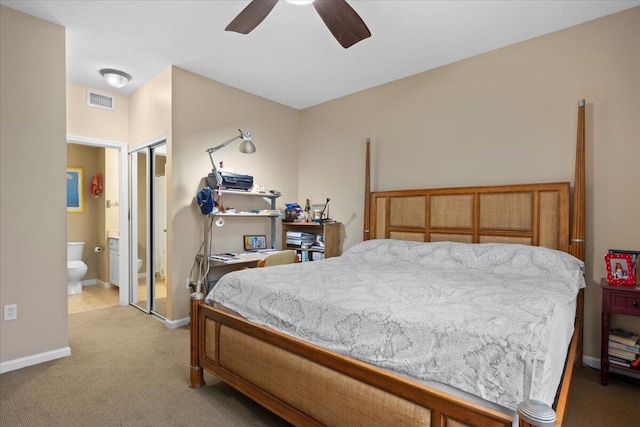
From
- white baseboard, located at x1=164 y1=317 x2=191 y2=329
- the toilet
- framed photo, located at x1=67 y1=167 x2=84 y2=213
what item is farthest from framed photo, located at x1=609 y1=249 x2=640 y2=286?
framed photo, located at x1=67 y1=167 x2=84 y2=213

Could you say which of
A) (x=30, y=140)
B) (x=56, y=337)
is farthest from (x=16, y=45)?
(x=56, y=337)

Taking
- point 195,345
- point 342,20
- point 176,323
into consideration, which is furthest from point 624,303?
point 176,323

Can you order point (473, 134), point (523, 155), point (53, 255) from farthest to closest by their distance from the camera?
point (473, 134)
point (523, 155)
point (53, 255)

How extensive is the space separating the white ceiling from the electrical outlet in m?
2.22

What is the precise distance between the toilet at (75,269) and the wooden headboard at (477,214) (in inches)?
158

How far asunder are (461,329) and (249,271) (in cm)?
148

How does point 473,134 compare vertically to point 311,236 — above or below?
above

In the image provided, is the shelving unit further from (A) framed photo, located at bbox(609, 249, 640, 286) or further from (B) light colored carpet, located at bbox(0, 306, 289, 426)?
(A) framed photo, located at bbox(609, 249, 640, 286)

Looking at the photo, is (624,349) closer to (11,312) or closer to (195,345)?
(195,345)

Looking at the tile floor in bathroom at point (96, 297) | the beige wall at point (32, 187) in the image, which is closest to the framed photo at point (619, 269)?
the beige wall at point (32, 187)

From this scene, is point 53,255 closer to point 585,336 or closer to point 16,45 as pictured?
point 16,45

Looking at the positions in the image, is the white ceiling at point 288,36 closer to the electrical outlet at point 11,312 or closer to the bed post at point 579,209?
the bed post at point 579,209

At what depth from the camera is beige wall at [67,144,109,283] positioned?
5113 millimetres

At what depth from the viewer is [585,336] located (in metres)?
2.64
